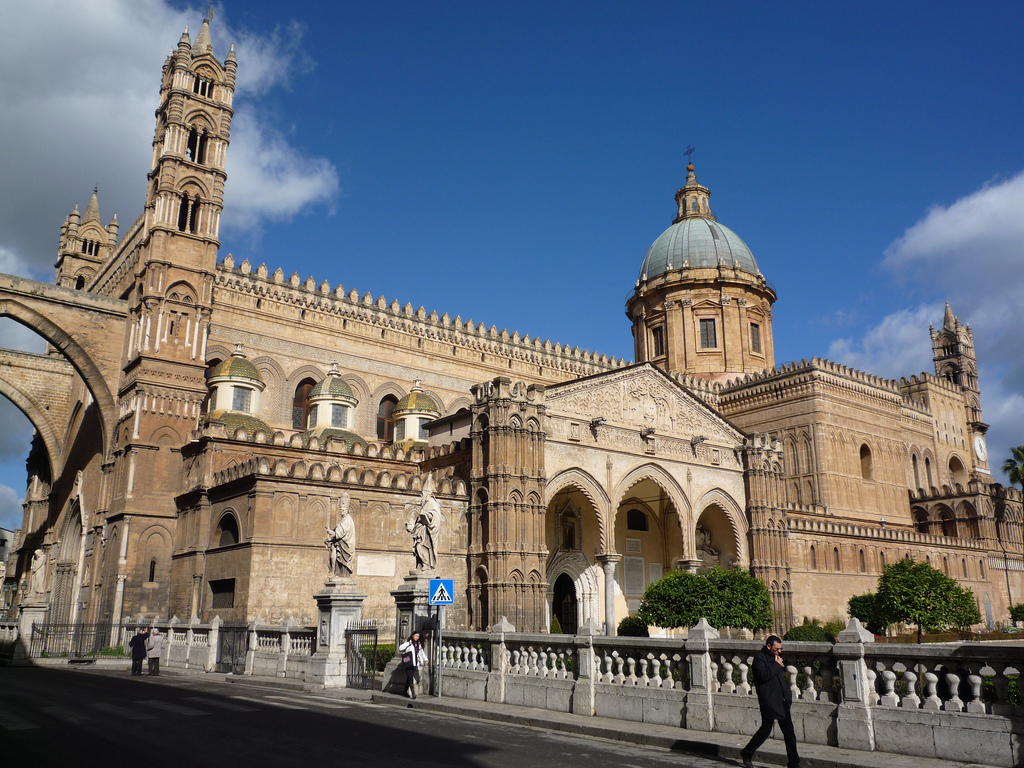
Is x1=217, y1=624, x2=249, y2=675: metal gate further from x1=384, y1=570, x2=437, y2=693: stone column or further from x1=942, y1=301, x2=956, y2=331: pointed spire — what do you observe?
x1=942, y1=301, x2=956, y2=331: pointed spire

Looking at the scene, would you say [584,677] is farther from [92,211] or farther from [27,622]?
[92,211]

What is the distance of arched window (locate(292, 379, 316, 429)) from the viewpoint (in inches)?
1442

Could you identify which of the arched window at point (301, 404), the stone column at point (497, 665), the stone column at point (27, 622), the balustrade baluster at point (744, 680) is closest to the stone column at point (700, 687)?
the balustrade baluster at point (744, 680)

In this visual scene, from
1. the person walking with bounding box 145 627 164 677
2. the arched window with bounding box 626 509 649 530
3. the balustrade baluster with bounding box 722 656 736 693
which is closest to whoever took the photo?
the balustrade baluster with bounding box 722 656 736 693

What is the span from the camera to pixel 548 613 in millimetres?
31906

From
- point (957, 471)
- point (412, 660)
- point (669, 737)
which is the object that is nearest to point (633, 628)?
point (412, 660)

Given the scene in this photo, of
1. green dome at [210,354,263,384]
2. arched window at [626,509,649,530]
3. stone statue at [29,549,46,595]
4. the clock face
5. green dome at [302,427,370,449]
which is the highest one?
the clock face

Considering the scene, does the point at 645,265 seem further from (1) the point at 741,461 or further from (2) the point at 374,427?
(2) the point at 374,427

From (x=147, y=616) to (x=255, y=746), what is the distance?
Answer: 2136 cm

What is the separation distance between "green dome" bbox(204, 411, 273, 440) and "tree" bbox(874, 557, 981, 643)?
77.9ft

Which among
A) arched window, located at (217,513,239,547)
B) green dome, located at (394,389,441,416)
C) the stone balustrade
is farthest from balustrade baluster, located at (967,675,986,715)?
green dome, located at (394,389,441,416)

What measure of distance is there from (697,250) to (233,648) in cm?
3948

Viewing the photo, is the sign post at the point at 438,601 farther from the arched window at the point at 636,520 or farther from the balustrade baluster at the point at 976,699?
the arched window at the point at 636,520

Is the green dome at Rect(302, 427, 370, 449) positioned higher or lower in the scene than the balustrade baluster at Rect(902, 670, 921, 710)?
higher
